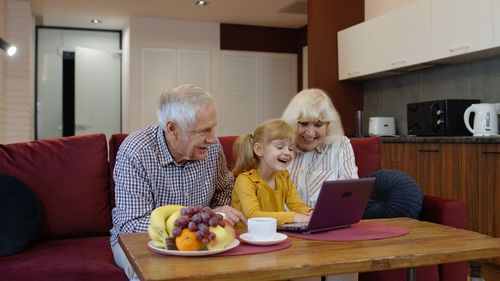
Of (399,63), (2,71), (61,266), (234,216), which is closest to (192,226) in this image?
(234,216)

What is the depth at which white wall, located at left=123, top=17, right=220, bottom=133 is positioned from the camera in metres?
6.86

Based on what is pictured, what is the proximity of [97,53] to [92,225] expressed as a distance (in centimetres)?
589

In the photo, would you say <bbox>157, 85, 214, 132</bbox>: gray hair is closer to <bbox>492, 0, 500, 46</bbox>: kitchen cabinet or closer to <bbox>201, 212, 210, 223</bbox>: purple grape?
<bbox>201, 212, 210, 223</bbox>: purple grape

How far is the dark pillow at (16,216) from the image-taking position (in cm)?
194

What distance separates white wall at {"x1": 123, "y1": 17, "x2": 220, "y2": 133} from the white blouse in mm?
4958

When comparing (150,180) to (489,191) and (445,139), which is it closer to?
(489,191)

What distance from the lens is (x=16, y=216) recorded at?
1.97 m

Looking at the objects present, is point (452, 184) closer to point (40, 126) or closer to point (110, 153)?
point (110, 153)

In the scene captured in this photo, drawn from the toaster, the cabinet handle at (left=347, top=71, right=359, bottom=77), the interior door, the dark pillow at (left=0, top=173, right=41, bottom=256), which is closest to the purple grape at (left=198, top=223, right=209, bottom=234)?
the dark pillow at (left=0, top=173, right=41, bottom=256)

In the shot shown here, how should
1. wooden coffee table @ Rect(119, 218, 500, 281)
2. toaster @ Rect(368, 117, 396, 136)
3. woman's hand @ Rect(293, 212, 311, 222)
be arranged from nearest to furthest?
wooden coffee table @ Rect(119, 218, 500, 281) → woman's hand @ Rect(293, 212, 311, 222) → toaster @ Rect(368, 117, 396, 136)

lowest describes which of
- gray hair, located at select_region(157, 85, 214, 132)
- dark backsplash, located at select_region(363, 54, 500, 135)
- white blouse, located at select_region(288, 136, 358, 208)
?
white blouse, located at select_region(288, 136, 358, 208)

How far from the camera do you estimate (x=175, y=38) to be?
23.2 ft

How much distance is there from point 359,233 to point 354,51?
3974mm

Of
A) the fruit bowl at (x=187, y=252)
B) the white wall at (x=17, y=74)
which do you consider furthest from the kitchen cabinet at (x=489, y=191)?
the white wall at (x=17, y=74)
